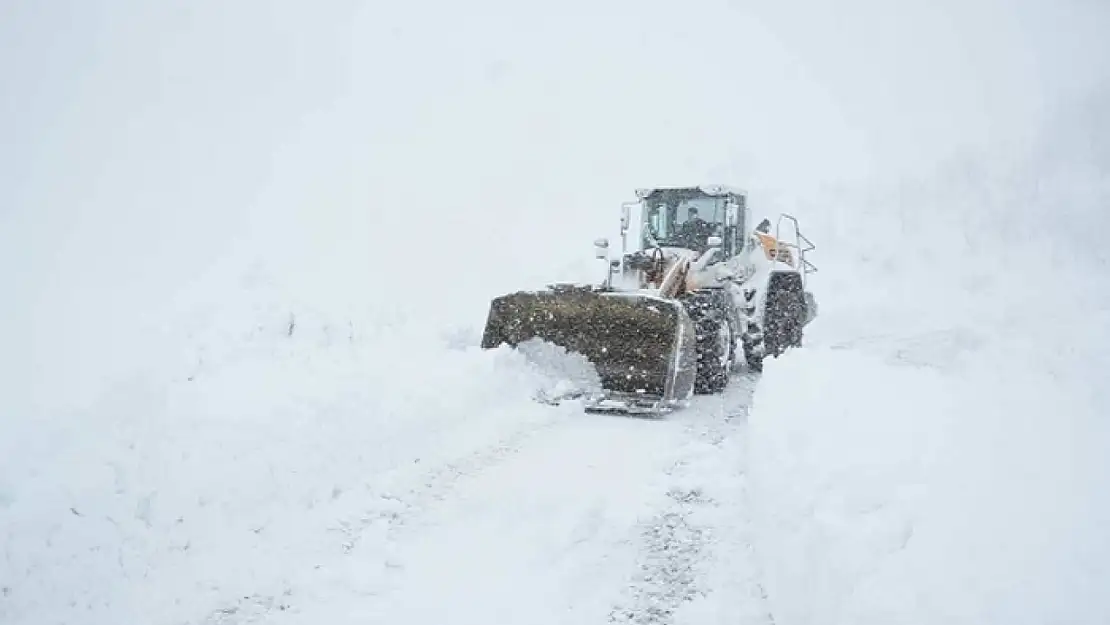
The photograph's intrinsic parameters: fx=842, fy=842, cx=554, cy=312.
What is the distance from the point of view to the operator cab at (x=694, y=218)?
31.3ft

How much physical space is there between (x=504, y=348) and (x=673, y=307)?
163 centimetres

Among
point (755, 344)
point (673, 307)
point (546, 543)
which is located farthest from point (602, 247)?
point (546, 543)

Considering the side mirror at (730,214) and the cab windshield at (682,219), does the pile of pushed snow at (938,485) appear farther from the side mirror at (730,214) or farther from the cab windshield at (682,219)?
the cab windshield at (682,219)

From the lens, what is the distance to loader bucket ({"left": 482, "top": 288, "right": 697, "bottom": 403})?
746 cm

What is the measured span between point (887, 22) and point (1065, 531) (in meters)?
42.5

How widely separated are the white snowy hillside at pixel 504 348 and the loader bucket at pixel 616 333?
336mm

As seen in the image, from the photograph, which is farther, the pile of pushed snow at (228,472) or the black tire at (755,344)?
the black tire at (755,344)

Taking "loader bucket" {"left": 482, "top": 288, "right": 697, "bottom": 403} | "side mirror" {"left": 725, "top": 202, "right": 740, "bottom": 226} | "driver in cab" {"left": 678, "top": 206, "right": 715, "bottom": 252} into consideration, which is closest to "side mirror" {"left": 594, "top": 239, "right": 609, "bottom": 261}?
"loader bucket" {"left": 482, "top": 288, "right": 697, "bottom": 403}

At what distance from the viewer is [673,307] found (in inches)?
297

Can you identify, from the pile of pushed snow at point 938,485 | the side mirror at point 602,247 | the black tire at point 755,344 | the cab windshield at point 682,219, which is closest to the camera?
the pile of pushed snow at point 938,485

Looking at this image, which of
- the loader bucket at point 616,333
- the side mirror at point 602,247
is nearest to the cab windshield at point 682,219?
the side mirror at point 602,247

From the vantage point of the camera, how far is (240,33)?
3425 centimetres

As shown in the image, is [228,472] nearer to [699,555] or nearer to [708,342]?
[699,555]

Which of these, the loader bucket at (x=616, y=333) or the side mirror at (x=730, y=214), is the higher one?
the side mirror at (x=730, y=214)
